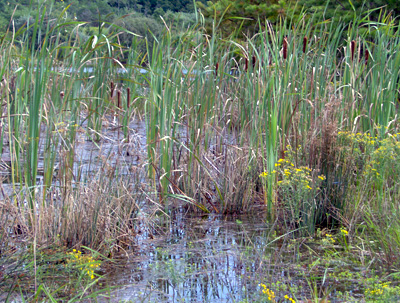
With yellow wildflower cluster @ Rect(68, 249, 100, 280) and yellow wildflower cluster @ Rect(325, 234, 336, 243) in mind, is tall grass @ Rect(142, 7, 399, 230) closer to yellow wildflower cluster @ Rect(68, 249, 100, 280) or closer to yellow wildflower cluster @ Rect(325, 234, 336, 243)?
yellow wildflower cluster @ Rect(325, 234, 336, 243)

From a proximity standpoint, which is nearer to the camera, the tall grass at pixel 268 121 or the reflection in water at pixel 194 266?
the reflection in water at pixel 194 266

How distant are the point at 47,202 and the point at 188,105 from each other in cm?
183

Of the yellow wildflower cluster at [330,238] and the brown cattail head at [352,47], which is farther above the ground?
the brown cattail head at [352,47]

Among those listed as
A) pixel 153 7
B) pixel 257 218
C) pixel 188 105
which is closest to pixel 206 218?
pixel 257 218

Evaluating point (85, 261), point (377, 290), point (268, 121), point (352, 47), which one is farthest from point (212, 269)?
point (352, 47)

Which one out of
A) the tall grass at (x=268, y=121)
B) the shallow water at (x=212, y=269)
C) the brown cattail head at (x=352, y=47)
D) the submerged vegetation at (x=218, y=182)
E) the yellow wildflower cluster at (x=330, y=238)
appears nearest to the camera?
the shallow water at (x=212, y=269)

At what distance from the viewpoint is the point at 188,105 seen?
434 centimetres

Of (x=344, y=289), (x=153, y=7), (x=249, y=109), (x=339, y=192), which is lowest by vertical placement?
(x=344, y=289)

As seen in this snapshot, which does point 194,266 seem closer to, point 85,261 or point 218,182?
point 85,261

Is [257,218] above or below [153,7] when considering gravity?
below

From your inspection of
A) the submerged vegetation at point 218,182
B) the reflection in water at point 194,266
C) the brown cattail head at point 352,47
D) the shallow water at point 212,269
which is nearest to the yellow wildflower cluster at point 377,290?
the submerged vegetation at point 218,182

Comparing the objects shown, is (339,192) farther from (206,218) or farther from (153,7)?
(153,7)

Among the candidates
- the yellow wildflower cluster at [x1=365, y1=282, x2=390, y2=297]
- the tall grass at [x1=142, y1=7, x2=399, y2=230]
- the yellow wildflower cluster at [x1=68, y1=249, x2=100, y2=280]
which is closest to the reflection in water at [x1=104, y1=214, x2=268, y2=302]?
the yellow wildflower cluster at [x1=68, y1=249, x2=100, y2=280]

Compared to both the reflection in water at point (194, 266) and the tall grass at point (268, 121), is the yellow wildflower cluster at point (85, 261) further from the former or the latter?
the tall grass at point (268, 121)
